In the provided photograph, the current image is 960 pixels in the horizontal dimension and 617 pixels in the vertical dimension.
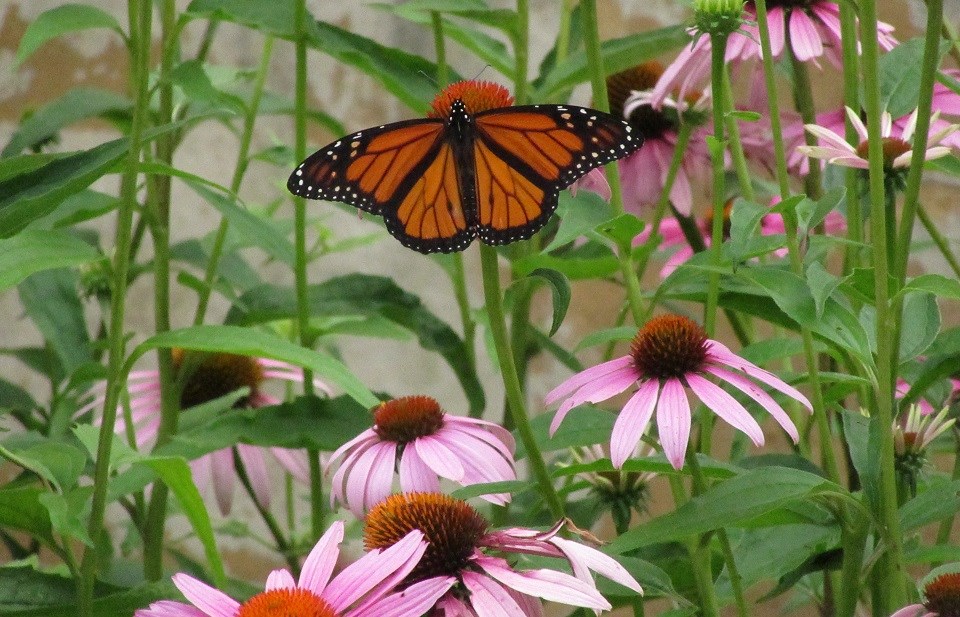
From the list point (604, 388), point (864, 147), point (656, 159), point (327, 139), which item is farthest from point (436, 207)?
point (327, 139)

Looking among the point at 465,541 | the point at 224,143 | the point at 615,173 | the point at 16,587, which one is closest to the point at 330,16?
the point at 224,143

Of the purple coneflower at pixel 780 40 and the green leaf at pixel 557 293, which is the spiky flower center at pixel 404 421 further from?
the purple coneflower at pixel 780 40

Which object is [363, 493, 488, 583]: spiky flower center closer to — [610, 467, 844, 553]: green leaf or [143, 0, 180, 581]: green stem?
[610, 467, 844, 553]: green leaf

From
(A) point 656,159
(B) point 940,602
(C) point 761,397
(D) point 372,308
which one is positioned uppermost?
(A) point 656,159

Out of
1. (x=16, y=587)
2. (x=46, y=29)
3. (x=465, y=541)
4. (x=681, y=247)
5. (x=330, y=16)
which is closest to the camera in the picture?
(x=465, y=541)

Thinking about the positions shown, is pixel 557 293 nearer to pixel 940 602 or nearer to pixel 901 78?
pixel 940 602

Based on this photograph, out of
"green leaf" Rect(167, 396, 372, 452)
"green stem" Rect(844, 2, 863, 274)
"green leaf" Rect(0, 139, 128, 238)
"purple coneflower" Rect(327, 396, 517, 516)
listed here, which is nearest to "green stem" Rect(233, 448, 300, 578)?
"green leaf" Rect(167, 396, 372, 452)

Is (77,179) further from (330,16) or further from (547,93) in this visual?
(330,16)
